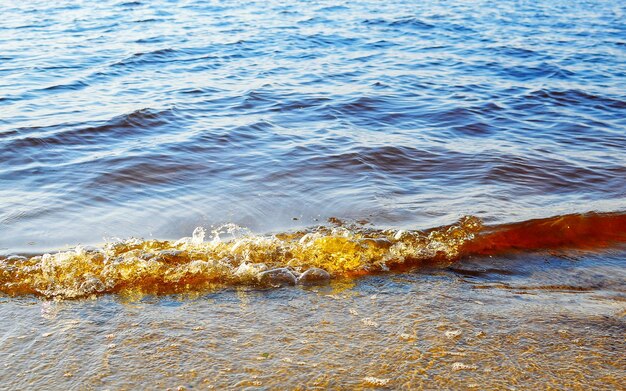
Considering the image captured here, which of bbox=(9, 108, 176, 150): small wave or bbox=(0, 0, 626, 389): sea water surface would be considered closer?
bbox=(0, 0, 626, 389): sea water surface

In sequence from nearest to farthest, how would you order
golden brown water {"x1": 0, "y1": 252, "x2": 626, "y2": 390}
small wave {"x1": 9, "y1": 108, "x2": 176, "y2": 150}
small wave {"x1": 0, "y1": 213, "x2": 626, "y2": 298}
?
golden brown water {"x1": 0, "y1": 252, "x2": 626, "y2": 390} < small wave {"x1": 0, "y1": 213, "x2": 626, "y2": 298} < small wave {"x1": 9, "y1": 108, "x2": 176, "y2": 150}

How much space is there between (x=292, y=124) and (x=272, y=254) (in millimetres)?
3668

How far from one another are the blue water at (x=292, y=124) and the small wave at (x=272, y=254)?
256 mm

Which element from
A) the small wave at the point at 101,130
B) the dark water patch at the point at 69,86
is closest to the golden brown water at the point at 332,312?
the small wave at the point at 101,130

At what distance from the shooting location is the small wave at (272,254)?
3.94 meters

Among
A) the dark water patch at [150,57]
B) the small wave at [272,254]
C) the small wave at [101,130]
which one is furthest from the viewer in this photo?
the dark water patch at [150,57]

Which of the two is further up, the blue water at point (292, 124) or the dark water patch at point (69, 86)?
the dark water patch at point (69, 86)

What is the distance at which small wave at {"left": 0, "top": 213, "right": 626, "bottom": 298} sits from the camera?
3936 millimetres

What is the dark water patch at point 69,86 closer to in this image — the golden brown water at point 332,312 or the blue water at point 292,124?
the blue water at point 292,124

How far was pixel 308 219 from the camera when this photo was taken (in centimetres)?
512

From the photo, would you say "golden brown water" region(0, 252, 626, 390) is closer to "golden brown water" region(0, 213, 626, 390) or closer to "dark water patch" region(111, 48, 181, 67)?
"golden brown water" region(0, 213, 626, 390)

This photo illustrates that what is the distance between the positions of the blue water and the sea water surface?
37 mm

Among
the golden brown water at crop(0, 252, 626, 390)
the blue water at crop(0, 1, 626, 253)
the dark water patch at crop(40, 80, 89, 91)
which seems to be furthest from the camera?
the dark water patch at crop(40, 80, 89, 91)

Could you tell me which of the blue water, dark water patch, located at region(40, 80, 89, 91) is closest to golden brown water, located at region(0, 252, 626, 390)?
the blue water
